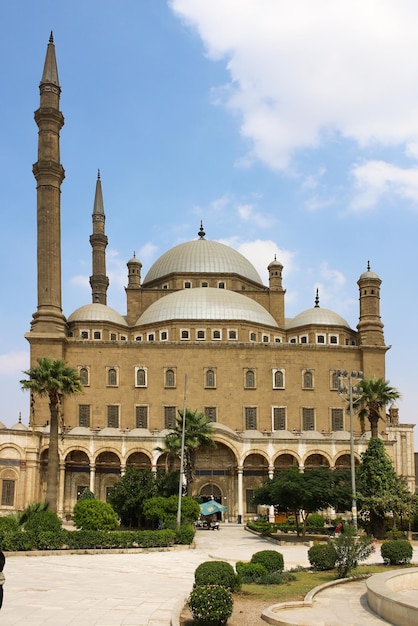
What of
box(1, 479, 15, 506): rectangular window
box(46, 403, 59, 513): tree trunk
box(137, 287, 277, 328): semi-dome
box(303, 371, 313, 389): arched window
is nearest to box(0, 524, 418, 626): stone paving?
box(46, 403, 59, 513): tree trunk

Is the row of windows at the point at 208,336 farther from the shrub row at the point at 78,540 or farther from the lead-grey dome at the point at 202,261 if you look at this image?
the shrub row at the point at 78,540

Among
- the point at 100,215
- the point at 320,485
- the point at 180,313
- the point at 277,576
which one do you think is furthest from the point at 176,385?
the point at 277,576

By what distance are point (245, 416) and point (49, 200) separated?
783 inches

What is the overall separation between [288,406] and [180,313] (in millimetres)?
10178

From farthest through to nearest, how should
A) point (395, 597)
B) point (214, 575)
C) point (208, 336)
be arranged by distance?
1. point (208, 336)
2. point (214, 575)
3. point (395, 597)

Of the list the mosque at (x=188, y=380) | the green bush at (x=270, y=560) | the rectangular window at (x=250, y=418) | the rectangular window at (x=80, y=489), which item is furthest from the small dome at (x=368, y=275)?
the green bush at (x=270, y=560)

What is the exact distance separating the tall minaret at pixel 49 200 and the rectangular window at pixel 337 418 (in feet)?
63.6

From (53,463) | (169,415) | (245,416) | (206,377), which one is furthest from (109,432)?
(53,463)

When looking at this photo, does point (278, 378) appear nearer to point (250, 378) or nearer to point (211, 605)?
point (250, 378)

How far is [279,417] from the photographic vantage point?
5128 centimetres

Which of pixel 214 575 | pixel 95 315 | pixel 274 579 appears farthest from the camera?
pixel 95 315

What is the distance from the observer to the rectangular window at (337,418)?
5153 cm

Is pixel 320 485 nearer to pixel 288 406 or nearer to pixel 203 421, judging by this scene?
pixel 203 421

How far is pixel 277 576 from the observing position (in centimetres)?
1764
